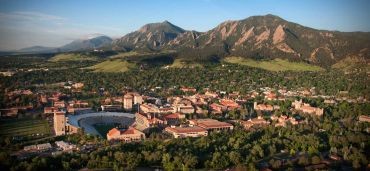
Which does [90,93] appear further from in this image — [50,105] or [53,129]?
[53,129]

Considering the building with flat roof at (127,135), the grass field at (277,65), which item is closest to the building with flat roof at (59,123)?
the building with flat roof at (127,135)

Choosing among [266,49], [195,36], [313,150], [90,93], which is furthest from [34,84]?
[195,36]

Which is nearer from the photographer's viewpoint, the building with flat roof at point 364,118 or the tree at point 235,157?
the tree at point 235,157

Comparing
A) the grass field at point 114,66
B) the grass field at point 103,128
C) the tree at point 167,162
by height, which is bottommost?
the grass field at point 103,128

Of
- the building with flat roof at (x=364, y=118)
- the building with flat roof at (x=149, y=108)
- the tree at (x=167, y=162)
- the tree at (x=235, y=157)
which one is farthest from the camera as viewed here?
the building with flat roof at (x=149, y=108)

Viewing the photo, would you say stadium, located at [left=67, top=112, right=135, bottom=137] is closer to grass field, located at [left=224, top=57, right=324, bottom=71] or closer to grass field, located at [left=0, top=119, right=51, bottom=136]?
grass field, located at [left=0, top=119, right=51, bottom=136]

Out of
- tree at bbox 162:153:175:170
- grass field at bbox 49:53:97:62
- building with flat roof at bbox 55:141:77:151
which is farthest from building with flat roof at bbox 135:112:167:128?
grass field at bbox 49:53:97:62

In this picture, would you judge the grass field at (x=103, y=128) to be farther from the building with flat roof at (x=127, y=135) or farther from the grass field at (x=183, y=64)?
the grass field at (x=183, y=64)
